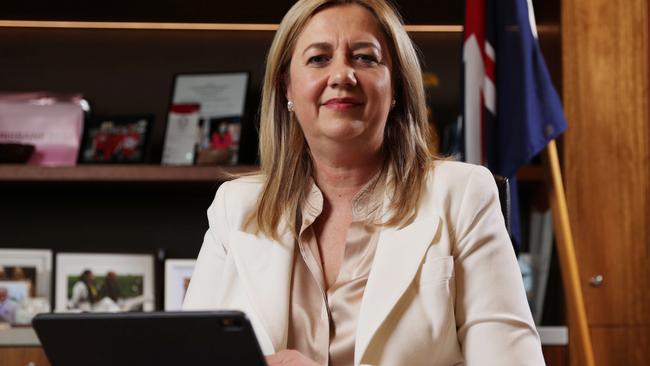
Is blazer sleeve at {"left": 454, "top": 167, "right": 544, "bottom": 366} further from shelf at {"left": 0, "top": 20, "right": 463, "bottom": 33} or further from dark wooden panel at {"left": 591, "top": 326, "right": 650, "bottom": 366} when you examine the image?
shelf at {"left": 0, "top": 20, "right": 463, "bottom": 33}

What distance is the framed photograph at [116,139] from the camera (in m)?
3.29

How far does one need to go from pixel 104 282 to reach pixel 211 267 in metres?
1.50

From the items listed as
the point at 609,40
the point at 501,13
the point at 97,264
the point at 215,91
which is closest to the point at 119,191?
the point at 97,264

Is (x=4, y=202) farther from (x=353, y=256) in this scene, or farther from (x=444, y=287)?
(x=444, y=287)

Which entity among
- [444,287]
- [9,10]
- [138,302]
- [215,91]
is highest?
[9,10]

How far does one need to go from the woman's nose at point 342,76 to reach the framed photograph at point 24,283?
1.74m

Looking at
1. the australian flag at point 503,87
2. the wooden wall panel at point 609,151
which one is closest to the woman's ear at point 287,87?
the australian flag at point 503,87

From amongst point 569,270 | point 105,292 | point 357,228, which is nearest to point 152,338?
point 357,228

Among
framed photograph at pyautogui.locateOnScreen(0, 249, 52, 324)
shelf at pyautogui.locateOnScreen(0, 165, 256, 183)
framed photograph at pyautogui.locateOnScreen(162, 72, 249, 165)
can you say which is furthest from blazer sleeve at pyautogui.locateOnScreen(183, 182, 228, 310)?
framed photograph at pyautogui.locateOnScreen(0, 249, 52, 324)

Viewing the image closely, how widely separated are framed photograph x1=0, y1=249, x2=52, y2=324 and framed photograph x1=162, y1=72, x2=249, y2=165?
52 cm

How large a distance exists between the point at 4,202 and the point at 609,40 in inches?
78.3

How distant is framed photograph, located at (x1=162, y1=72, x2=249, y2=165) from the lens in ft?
10.7

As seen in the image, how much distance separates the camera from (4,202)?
139 inches

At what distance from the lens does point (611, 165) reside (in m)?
2.98
